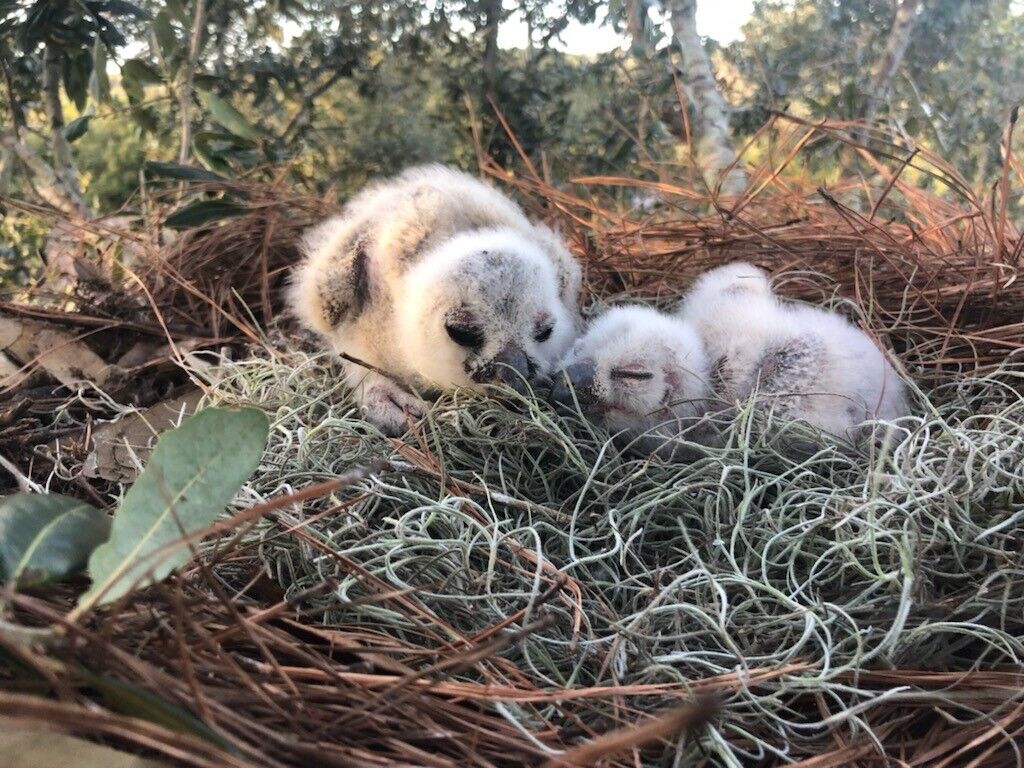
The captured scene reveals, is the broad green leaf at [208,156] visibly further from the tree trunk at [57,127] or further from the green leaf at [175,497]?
the green leaf at [175,497]

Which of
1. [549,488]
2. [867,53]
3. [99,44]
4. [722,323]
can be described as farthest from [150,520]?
[867,53]

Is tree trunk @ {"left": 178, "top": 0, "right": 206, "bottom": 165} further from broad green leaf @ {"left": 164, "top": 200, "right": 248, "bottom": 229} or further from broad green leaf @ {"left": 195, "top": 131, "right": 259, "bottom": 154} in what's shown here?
broad green leaf @ {"left": 164, "top": 200, "right": 248, "bottom": 229}

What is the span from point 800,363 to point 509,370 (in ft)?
1.84

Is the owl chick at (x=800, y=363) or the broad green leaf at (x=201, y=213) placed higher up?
the broad green leaf at (x=201, y=213)

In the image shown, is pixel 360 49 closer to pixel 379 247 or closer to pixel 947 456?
pixel 379 247

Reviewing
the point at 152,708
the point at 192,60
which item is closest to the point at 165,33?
the point at 192,60

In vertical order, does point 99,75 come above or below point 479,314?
above

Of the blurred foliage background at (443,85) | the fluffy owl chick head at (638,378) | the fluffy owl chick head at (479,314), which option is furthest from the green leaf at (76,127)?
the fluffy owl chick head at (638,378)

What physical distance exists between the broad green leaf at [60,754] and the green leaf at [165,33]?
2.03 m

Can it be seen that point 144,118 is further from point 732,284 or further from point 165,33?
point 732,284

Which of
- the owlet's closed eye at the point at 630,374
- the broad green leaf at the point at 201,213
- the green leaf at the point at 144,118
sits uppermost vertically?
the green leaf at the point at 144,118

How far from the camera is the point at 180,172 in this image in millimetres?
2037

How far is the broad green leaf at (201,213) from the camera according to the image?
1.95m

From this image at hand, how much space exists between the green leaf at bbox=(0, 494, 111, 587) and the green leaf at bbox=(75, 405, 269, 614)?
0.03m
